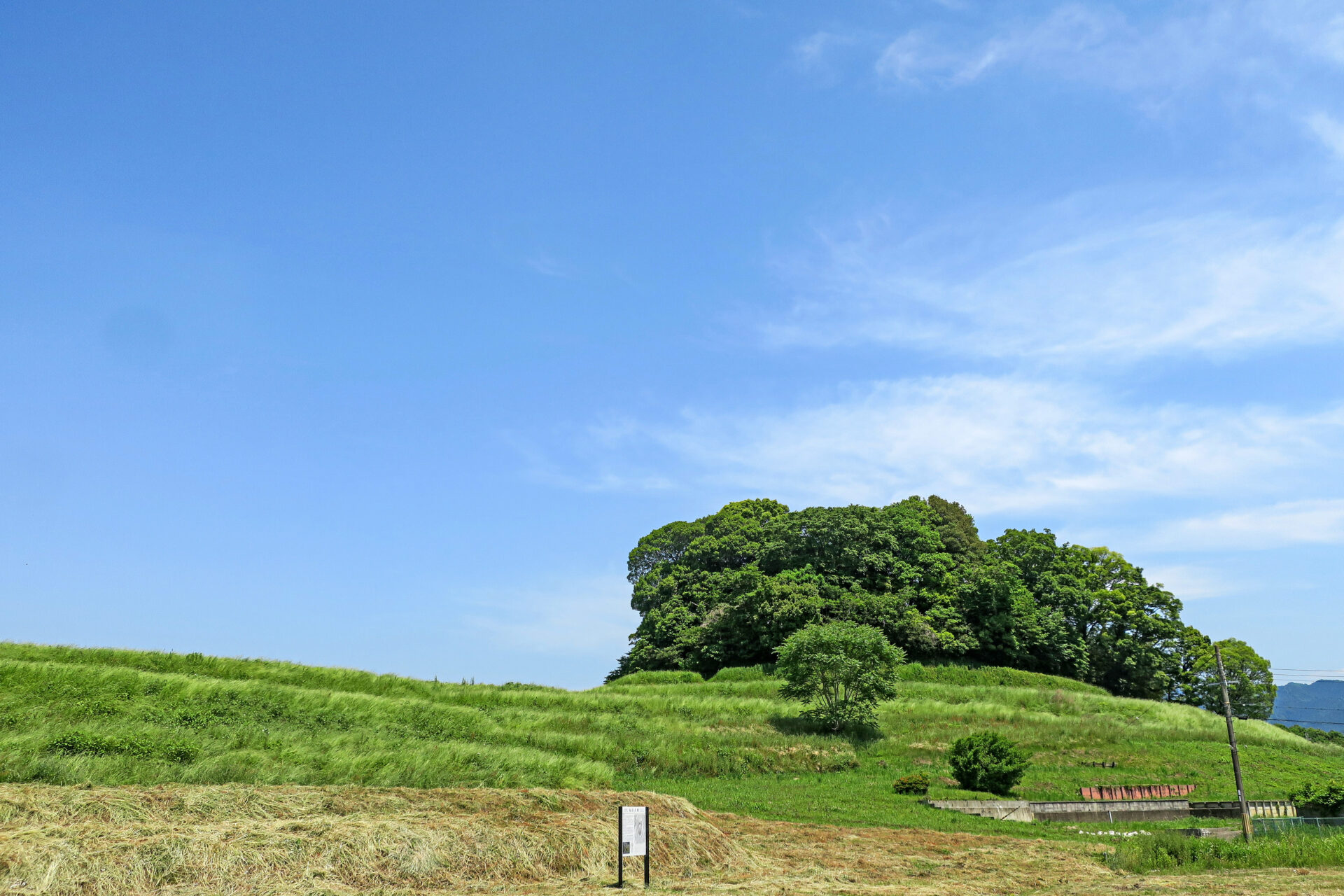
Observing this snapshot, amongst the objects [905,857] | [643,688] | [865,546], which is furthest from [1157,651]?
[905,857]

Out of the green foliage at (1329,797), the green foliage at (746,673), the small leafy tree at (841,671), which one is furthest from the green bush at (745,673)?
the green foliage at (1329,797)

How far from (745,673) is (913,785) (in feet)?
83.0

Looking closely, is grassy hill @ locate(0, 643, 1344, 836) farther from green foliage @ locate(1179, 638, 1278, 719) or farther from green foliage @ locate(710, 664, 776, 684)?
green foliage @ locate(1179, 638, 1278, 719)

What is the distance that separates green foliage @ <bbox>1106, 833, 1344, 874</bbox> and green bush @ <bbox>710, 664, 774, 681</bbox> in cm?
3260

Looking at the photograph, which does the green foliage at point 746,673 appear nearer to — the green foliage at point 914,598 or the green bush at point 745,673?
the green bush at point 745,673

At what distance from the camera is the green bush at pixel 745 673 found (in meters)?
48.8

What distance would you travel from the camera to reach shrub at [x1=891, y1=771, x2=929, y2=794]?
24688 mm

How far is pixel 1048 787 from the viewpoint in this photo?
2681 centimetres

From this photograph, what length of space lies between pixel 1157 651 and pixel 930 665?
21.7m

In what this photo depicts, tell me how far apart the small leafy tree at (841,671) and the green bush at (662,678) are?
52.9 ft

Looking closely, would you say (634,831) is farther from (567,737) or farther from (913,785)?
(567,737)

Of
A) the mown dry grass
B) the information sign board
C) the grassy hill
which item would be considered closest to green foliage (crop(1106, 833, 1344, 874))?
the mown dry grass

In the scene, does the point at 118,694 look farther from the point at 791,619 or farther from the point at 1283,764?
the point at 1283,764

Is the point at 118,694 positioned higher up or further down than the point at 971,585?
further down
